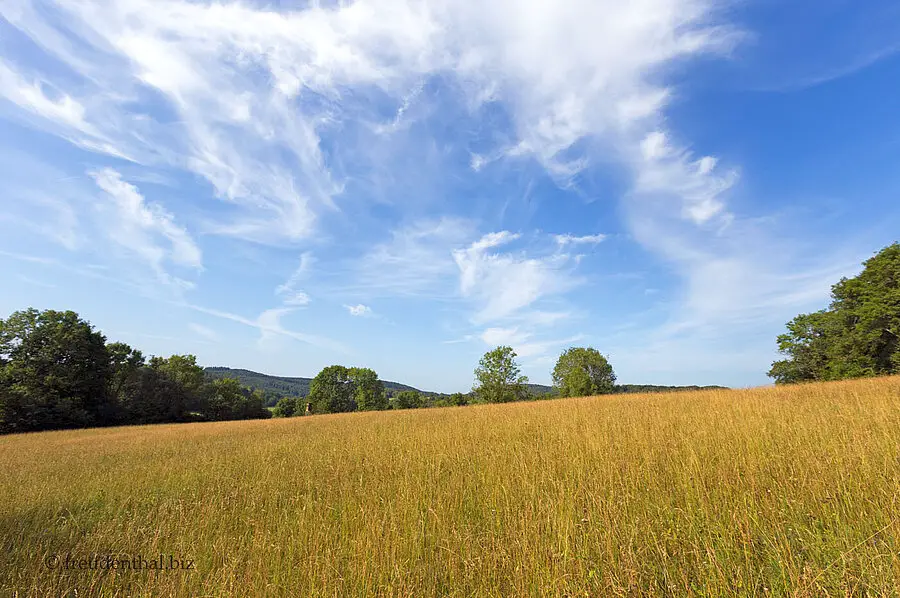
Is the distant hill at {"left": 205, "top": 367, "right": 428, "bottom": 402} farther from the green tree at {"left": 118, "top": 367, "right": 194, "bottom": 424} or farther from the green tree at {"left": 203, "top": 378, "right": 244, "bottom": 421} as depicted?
the green tree at {"left": 118, "top": 367, "right": 194, "bottom": 424}

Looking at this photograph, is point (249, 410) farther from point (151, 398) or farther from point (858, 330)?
point (858, 330)

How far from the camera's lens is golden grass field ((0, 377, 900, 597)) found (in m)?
2.61

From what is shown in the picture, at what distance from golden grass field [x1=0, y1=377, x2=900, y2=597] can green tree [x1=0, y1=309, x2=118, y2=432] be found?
3285 centimetres

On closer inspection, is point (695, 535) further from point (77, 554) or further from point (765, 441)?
point (77, 554)

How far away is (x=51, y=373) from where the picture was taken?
97.5 feet

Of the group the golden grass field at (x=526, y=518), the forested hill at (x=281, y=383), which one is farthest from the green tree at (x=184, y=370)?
the forested hill at (x=281, y=383)

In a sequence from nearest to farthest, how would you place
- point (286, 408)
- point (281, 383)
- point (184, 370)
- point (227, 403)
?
point (184, 370)
point (227, 403)
point (286, 408)
point (281, 383)

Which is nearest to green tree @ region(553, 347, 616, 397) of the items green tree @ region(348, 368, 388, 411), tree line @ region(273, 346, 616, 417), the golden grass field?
tree line @ region(273, 346, 616, 417)

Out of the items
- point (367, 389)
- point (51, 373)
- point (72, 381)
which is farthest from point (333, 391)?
point (51, 373)

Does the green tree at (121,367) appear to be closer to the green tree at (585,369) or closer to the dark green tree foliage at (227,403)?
the dark green tree foliage at (227,403)

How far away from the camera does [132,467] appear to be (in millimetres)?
8203

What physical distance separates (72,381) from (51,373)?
59.8 inches

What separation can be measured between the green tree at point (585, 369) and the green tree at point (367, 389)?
3134 centimetres

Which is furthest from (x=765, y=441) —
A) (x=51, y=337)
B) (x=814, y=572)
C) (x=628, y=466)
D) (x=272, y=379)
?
(x=272, y=379)
